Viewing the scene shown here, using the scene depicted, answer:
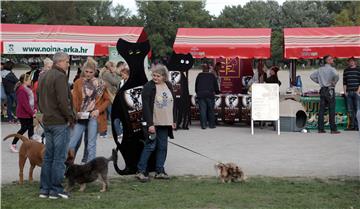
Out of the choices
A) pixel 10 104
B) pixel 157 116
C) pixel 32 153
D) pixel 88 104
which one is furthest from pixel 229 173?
pixel 10 104

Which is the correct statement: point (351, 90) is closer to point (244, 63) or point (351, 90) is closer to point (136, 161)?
point (244, 63)

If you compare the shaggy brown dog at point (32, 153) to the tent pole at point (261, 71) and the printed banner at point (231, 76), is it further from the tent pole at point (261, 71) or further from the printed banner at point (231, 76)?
the printed banner at point (231, 76)

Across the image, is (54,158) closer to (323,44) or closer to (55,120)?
(55,120)

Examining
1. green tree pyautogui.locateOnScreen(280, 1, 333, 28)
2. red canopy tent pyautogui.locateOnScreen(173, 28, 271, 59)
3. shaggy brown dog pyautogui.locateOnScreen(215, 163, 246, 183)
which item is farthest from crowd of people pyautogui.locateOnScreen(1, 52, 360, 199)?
green tree pyautogui.locateOnScreen(280, 1, 333, 28)

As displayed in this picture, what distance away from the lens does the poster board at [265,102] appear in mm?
13789

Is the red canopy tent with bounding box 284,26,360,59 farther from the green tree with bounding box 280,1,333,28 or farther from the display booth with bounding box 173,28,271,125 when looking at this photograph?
the green tree with bounding box 280,1,333,28

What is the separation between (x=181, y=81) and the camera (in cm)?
1474

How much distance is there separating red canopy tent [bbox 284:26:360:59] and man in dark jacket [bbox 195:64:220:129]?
221 centimetres

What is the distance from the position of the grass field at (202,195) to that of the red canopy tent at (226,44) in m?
7.75

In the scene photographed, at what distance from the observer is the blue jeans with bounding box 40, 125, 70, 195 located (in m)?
6.77

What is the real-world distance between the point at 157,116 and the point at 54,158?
6.01ft

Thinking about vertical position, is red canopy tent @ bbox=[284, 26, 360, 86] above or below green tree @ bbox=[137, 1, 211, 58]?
below

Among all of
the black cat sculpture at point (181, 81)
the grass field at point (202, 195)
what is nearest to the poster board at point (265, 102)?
the black cat sculpture at point (181, 81)

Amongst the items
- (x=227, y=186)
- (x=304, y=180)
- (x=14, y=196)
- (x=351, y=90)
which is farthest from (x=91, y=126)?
(x=351, y=90)
